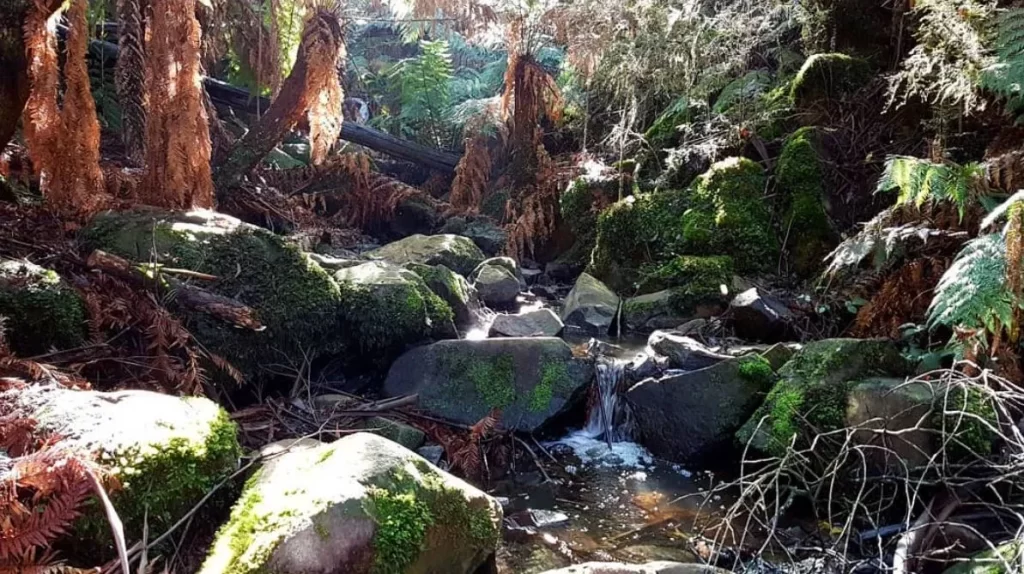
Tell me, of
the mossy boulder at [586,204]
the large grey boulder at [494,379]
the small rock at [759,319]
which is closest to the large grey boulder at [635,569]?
the large grey boulder at [494,379]

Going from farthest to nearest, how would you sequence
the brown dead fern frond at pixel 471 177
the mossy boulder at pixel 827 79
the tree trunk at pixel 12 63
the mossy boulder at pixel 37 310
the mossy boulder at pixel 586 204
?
the brown dead fern frond at pixel 471 177 < the mossy boulder at pixel 586 204 < the mossy boulder at pixel 827 79 < the tree trunk at pixel 12 63 < the mossy boulder at pixel 37 310

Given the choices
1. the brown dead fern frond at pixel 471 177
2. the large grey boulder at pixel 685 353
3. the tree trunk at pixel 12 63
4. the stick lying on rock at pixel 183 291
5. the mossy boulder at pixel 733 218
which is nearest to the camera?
the tree trunk at pixel 12 63

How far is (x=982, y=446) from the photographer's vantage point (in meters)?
2.95

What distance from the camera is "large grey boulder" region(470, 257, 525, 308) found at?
20.9 feet

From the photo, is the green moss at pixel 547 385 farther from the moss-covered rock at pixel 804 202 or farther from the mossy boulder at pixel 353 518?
the moss-covered rock at pixel 804 202

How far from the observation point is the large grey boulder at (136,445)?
78.5 inches

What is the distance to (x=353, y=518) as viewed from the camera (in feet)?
6.73

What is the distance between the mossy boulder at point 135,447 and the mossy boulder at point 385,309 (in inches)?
76.8

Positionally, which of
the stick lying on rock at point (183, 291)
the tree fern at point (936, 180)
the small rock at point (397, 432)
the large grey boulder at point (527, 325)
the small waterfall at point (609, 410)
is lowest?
the small waterfall at point (609, 410)

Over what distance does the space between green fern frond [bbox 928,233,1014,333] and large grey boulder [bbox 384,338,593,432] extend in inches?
80.3

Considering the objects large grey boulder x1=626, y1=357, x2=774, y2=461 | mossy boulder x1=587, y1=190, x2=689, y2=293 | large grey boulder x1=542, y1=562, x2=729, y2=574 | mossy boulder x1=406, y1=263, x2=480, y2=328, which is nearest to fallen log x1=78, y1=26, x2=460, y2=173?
mossy boulder x1=587, y1=190, x2=689, y2=293

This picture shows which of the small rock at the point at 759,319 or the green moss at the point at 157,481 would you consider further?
the small rock at the point at 759,319

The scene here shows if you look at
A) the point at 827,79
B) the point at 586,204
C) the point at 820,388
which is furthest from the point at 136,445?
the point at 827,79

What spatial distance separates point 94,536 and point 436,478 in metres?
1.04
